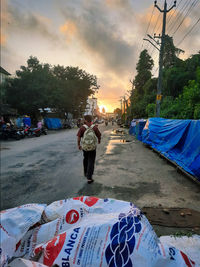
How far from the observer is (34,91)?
80.2 feet

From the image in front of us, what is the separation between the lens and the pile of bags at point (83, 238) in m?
1.01

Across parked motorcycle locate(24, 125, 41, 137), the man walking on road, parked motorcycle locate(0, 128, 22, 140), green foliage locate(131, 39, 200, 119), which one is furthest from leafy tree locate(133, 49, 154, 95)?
the man walking on road

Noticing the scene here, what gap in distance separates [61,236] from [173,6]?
16552 millimetres

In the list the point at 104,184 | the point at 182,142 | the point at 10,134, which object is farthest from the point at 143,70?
the point at 104,184

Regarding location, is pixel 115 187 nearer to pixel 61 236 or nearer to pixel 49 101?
pixel 61 236

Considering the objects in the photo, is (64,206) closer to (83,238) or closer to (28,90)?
(83,238)

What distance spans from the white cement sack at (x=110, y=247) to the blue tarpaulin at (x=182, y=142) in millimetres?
3585

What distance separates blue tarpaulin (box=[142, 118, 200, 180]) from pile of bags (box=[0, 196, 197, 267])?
3.56 meters

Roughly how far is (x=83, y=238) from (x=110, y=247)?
0.61ft

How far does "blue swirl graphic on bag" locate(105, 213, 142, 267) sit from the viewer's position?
1.00m

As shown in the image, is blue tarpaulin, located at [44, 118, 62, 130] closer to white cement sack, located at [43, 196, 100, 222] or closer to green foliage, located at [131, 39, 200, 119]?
green foliage, located at [131, 39, 200, 119]

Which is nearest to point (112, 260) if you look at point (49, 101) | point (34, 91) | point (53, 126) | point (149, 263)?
point (149, 263)

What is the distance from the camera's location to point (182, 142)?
5.58 metres

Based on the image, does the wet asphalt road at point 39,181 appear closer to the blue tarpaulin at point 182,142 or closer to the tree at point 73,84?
the blue tarpaulin at point 182,142
